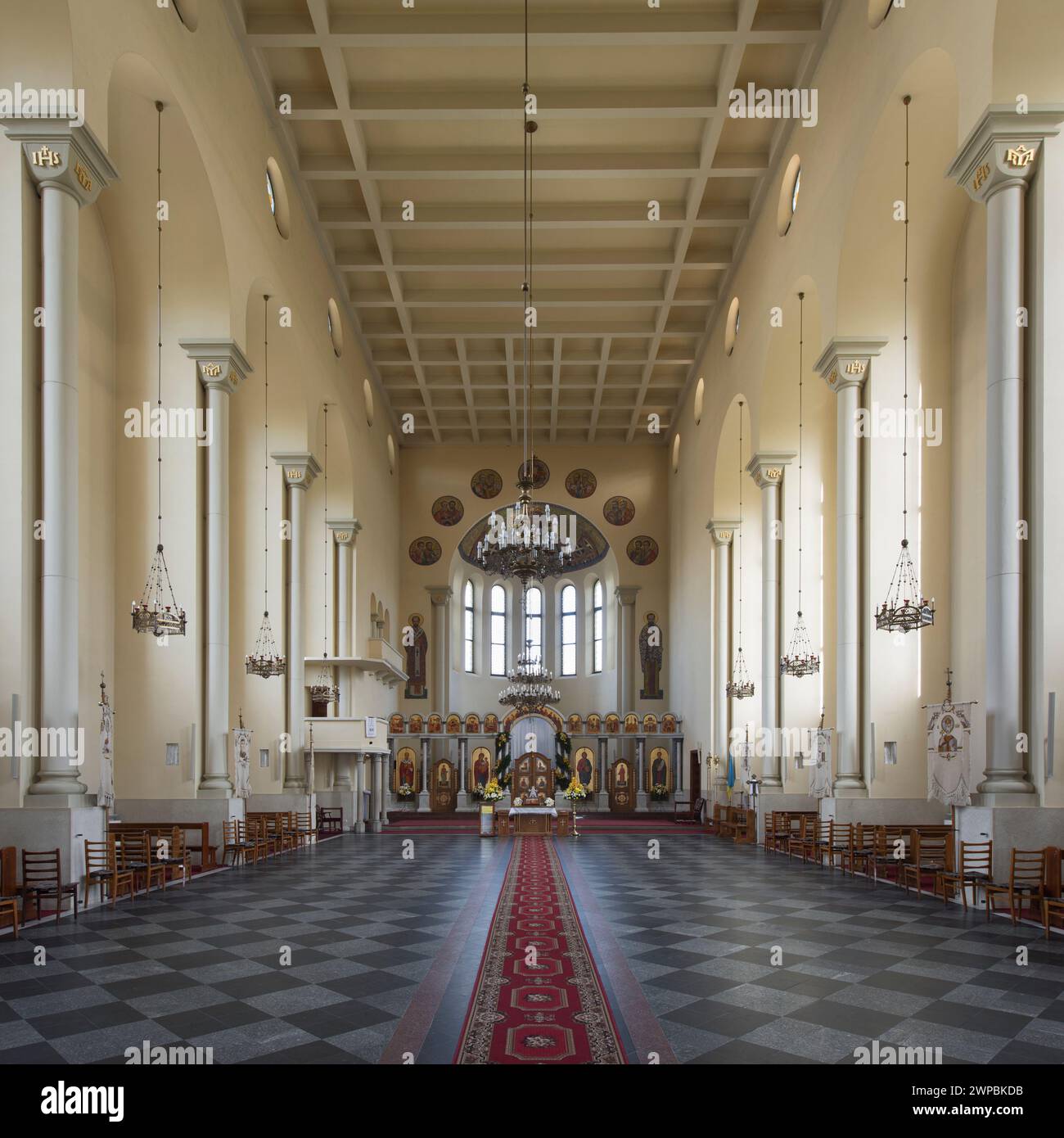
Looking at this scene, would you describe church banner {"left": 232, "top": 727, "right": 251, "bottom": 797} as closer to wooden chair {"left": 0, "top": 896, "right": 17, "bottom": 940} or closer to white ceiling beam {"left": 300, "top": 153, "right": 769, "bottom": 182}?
wooden chair {"left": 0, "top": 896, "right": 17, "bottom": 940}

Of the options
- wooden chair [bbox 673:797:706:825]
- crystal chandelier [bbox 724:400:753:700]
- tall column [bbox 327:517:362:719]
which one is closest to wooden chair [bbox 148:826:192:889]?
tall column [bbox 327:517:362:719]

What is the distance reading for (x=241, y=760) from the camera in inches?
637

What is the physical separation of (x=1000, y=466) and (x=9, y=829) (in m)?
9.02

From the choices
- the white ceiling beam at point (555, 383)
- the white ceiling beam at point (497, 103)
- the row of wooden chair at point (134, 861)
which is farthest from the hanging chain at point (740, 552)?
the row of wooden chair at point (134, 861)

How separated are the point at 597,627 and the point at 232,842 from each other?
Answer: 68.1 feet

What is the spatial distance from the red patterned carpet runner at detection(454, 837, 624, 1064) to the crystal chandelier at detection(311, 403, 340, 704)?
1090cm

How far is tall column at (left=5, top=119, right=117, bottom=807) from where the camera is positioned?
28.9 ft

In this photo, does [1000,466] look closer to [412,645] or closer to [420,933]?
[420,933]

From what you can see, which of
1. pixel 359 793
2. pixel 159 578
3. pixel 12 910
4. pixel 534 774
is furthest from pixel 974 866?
pixel 534 774

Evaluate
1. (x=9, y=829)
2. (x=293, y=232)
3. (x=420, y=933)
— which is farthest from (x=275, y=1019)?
(x=293, y=232)

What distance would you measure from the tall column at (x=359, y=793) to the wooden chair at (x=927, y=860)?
490 inches

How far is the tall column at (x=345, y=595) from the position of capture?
2225 centimetres
